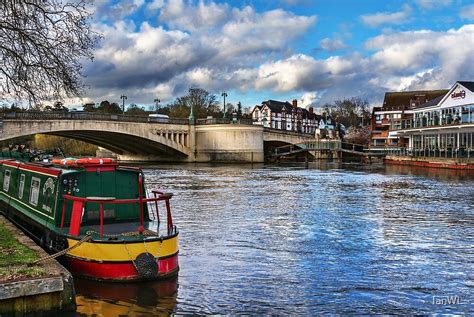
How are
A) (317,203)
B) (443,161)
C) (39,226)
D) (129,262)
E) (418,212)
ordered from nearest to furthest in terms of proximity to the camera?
(129,262), (39,226), (418,212), (317,203), (443,161)

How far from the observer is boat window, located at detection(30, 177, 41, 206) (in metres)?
15.0

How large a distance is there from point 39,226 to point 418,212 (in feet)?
50.4

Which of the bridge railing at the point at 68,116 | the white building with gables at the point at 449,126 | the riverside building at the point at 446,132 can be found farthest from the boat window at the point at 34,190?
the white building with gables at the point at 449,126

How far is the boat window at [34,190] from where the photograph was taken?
15038 millimetres

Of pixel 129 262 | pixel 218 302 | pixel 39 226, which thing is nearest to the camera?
pixel 218 302

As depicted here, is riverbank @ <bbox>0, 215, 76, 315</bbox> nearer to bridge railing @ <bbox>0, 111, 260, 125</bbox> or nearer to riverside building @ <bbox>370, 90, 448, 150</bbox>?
bridge railing @ <bbox>0, 111, 260, 125</bbox>

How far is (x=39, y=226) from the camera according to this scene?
14.1m

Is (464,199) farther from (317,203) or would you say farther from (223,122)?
(223,122)

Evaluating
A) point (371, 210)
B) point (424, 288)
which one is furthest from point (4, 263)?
point (371, 210)

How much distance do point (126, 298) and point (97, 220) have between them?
3.38 m

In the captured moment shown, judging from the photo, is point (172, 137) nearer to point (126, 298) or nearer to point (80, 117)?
point (80, 117)

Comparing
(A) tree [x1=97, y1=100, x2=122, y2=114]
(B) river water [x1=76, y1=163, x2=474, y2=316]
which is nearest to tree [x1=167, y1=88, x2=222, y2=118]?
(A) tree [x1=97, y1=100, x2=122, y2=114]

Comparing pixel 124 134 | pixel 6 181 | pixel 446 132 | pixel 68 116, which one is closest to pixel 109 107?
pixel 124 134

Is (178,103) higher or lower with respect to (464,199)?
higher
